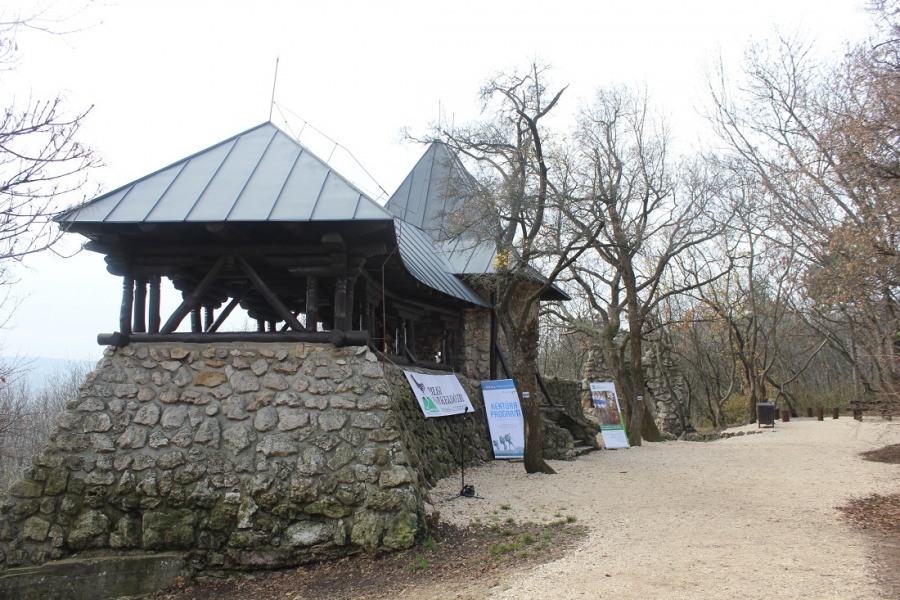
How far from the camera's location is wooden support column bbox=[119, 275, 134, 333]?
720 centimetres

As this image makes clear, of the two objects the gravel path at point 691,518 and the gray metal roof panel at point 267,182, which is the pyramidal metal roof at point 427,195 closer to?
the gravel path at point 691,518

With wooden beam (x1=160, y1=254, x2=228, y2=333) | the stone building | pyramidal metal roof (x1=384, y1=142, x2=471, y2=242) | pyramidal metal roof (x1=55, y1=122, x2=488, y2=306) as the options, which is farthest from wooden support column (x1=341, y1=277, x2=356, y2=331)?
pyramidal metal roof (x1=384, y1=142, x2=471, y2=242)

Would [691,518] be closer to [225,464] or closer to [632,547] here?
[632,547]

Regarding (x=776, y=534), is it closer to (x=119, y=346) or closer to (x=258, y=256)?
(x=258, y=256)

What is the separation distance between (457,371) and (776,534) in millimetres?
7359

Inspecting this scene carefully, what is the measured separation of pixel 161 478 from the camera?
6.50 meters

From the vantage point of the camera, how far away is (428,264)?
12117 millimetres

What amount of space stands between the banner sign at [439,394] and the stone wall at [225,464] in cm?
298

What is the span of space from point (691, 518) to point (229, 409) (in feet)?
17.3

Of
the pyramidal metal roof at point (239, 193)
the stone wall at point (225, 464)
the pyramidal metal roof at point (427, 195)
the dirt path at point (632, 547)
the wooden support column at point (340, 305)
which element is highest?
the pyramidal metal roof at point (427, 195)

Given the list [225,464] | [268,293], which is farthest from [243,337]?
[225,464]

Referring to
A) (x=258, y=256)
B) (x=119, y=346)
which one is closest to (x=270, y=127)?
(x=258, y=256)

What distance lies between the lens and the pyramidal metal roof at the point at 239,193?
6.67 metres

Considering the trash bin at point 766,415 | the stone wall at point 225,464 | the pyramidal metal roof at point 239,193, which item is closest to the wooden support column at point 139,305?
the stone wall at point 225,464
